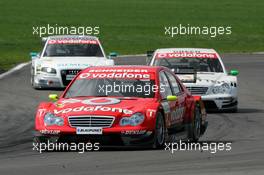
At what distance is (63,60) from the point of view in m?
27.9

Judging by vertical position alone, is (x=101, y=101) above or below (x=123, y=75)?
below

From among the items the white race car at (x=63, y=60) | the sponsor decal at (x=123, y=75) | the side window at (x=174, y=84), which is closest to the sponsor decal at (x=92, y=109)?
the sponsor decal at (x=123, y=75)

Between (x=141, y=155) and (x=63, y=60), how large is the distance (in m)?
14.0

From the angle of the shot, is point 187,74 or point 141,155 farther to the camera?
point 187,74

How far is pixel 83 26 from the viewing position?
58.1 metres

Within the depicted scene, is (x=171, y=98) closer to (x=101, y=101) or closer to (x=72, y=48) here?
(x=101, y=101)

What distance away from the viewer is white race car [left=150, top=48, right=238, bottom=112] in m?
22.5

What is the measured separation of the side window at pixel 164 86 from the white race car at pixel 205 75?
6.30 meters

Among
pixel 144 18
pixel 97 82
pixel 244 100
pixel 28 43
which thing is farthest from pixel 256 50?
pixel 97 82

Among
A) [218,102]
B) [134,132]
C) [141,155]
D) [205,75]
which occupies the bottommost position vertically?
[218,102]

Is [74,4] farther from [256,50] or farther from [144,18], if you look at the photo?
[256,50]

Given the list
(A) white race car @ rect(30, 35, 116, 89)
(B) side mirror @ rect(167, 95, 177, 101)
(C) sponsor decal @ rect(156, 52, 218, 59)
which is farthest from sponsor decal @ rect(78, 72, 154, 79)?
(A) white race car @ rect(30, 35, 116, 89)

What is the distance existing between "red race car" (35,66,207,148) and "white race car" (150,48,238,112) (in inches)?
235

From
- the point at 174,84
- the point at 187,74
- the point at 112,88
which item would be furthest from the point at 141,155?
the point at 187,74
